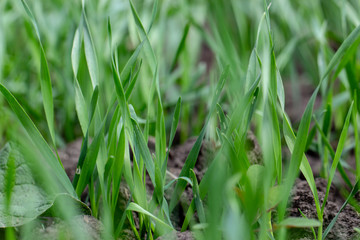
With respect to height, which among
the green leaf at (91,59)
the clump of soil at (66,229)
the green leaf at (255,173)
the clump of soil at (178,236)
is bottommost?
the clump of soil at (178,236)

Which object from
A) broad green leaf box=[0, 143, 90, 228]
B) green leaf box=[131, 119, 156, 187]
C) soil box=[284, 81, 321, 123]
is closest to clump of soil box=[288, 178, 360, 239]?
green leaf box=[131, 119, 156, 187]

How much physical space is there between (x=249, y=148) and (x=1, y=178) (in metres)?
0.46

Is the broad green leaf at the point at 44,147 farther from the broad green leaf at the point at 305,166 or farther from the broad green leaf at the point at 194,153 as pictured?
the broad green leaf at the point at 305,166

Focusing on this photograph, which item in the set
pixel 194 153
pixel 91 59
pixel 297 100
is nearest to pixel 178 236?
pixel 194 153

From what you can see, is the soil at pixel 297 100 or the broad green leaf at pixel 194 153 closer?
the broad green leaf at pixel 194 153

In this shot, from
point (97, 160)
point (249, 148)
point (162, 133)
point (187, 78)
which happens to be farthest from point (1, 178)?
point (187, 78)

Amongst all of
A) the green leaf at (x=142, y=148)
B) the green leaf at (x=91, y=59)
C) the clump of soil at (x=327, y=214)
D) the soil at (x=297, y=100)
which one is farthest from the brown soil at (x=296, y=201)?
the soil at (x=297, y=100)

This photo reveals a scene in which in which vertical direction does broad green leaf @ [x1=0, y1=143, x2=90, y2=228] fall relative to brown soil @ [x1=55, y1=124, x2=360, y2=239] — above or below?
above

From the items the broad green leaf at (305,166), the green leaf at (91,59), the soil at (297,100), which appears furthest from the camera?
the soil at (297,100)

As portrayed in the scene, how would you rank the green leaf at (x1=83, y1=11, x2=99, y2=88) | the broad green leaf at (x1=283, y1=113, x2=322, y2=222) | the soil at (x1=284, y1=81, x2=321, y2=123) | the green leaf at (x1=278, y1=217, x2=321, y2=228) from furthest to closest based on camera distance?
the soil at (x1=284, y1=81, x2=321, y2=123) → the green leaf at (x1=83, y1=11, x2=99, y2=88) → the broad green leaf at (x1=283, y1=113, x2=322, y2=222) → the green leaf at (x1=278, y1=217, x2=321, y2=228)

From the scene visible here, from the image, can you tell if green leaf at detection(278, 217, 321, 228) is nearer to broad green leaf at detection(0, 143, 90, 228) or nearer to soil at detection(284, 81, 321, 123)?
broad green leaf at detection(0, 143, 90, 228)

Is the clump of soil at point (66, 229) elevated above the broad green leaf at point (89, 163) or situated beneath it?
situated beneath

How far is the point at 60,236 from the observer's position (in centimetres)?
66

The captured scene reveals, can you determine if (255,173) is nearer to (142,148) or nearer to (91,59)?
(142,148)
